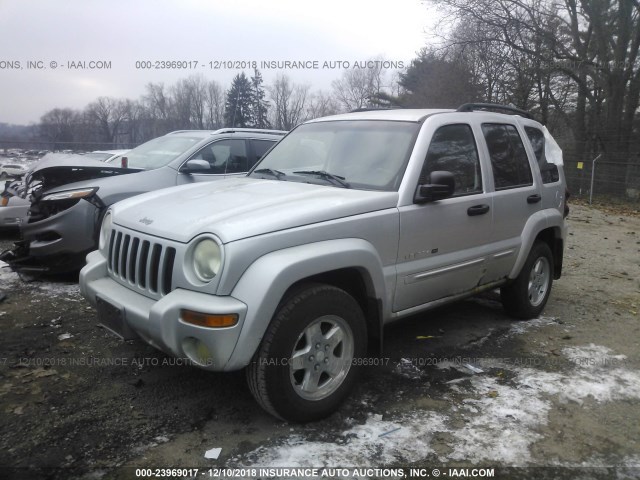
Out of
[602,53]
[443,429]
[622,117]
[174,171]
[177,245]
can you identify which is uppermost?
[602,53]

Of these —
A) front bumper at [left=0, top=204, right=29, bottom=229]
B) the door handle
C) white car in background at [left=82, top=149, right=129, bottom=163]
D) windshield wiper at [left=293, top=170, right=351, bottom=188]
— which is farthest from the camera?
white car in background at [left=82, top=149, right=129, bottom=163]

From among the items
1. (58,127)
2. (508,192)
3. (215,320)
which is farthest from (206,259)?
(58,127)

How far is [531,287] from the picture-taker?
4.97m

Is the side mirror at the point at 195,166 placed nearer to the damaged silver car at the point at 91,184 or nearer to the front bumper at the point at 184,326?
the damaged silver car at the point at 91,184

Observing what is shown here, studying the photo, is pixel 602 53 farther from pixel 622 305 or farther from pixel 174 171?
pixel 174 171

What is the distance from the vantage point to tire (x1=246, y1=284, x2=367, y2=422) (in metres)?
2.74

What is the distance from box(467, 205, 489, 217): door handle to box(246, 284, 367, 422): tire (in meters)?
1.35

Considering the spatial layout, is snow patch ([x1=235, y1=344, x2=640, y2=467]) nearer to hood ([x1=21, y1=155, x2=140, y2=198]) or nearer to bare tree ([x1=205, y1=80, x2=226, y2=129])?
hood ([x1=21, y1=155, x2=140, y2=198])

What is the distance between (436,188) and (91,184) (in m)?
3.98

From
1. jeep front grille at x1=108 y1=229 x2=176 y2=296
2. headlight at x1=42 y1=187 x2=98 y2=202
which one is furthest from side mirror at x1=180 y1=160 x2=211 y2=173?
jeep front grille at x1=108 y1=229 x2=176 y2=296

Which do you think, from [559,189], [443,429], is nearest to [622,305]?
[559,189]

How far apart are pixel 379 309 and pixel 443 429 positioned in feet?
2.63

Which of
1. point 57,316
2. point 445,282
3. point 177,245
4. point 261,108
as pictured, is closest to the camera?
point 177,245

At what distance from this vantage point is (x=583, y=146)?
65.2 ft
